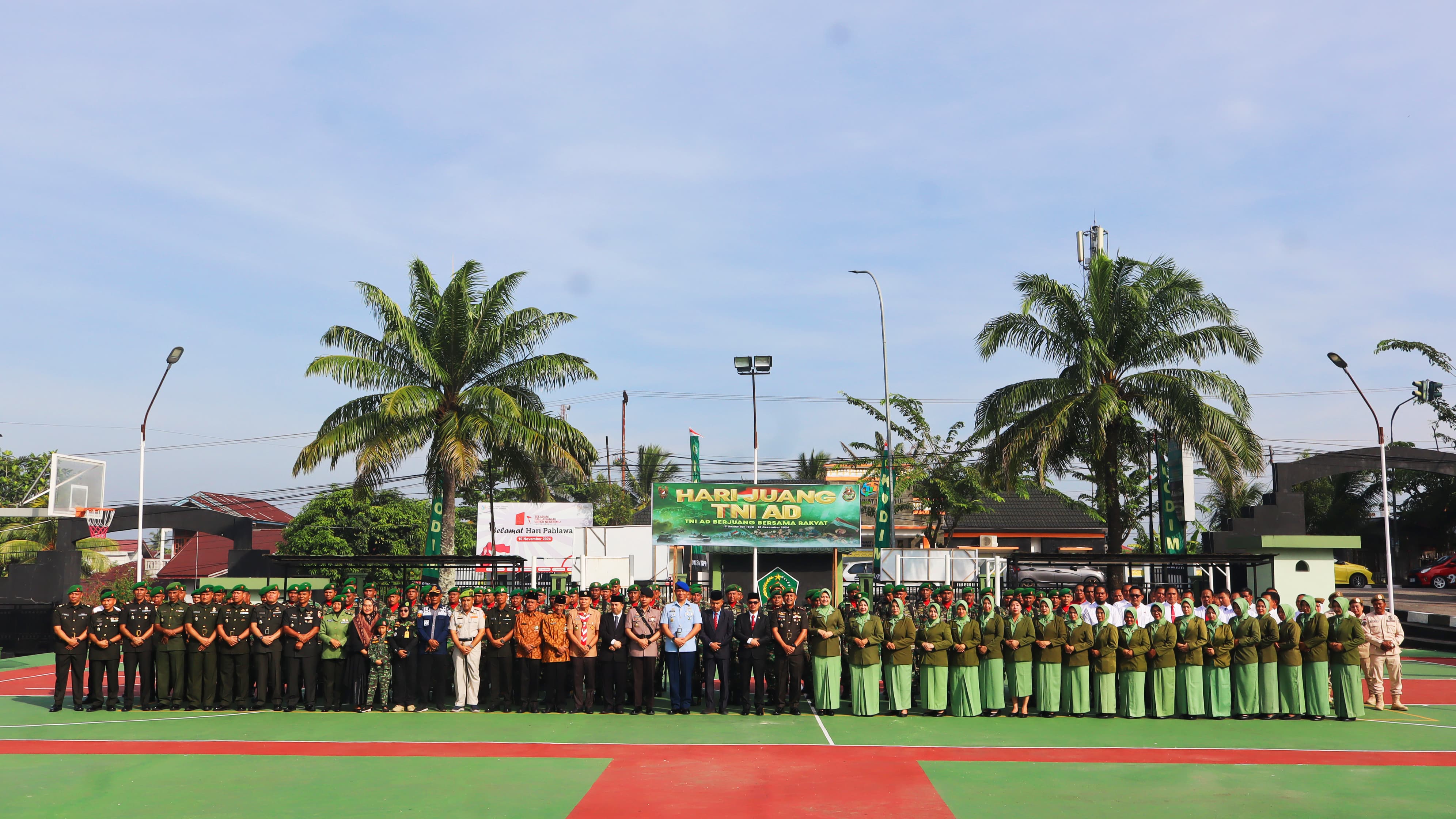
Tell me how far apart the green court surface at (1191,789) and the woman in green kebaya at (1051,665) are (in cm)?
303

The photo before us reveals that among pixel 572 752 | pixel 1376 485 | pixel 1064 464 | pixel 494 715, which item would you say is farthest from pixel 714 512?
pixel 1376 485

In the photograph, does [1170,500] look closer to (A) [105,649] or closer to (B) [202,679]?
(B) [202,679]

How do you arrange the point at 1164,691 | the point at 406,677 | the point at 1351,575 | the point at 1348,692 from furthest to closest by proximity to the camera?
the point at 1351,575, the point at 406,677, the point at 1164,691, the point at 1348,692

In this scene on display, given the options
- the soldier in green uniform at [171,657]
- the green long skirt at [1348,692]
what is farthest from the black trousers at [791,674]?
the soldier in green uniform at [171,657]

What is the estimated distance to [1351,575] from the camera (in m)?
42.5

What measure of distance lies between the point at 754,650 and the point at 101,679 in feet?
27.5

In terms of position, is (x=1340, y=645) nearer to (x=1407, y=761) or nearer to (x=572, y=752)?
(x=1407, y=761)

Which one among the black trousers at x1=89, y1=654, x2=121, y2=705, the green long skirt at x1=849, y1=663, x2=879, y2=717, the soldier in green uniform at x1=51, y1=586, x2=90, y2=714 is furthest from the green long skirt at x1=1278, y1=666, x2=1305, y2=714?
the soldier in green uniform at x1=51, y1=586, x2=90, y2=714

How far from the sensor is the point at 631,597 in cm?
1402

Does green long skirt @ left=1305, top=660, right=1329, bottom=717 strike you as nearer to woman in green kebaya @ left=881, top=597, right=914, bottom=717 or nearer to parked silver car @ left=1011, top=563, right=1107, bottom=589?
woman in green kebaya @ left=881, top=597, right=914, bottom=717

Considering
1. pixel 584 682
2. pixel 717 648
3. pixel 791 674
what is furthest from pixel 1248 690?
pixel 584 682

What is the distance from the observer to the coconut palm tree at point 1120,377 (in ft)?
75.0

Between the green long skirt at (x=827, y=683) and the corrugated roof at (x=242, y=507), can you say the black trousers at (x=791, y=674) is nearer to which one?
the green long skirt at (x=827, y=683)

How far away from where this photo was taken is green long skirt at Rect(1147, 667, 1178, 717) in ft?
43.7
